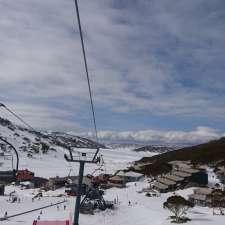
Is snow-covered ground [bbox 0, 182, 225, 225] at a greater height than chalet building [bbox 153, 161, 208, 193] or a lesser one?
lesser

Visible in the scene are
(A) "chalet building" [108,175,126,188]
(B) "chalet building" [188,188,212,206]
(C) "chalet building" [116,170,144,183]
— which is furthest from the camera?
(C) "chalet building" [116,170,144,183]

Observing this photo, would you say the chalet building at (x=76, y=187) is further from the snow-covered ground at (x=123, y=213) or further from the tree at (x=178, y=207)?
the tree at (x=178, y=207)

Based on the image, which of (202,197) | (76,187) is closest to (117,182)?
(76,187)

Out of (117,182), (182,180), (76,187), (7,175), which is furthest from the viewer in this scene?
(117,182)

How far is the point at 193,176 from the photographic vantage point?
82625mm

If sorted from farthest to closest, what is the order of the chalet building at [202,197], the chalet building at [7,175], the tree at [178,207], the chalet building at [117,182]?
1. the chalet building at [117,182]
2. the chalet building at [202,197]
3. the tree at [178,207]
4. the chalet building at [7,175]

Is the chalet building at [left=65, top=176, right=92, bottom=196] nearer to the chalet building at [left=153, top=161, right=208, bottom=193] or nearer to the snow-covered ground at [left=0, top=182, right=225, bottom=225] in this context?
the snow-covered ground at [left=0, top=182, right=225, bottom=225]

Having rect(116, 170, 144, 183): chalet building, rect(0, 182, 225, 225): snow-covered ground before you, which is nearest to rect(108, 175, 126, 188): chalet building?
rect(116, 170, 144, 183): chalet building

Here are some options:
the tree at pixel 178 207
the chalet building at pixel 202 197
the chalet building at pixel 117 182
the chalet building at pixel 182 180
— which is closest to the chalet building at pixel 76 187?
the chalet building at pixel 117 182

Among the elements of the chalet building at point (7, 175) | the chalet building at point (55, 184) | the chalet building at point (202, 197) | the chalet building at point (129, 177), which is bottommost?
the chalet building at point (202, 197)

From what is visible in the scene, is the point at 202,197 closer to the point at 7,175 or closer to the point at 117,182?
the point at 117,182

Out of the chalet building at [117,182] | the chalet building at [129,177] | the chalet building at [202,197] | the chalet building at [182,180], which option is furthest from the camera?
the chalet building at [129,177]

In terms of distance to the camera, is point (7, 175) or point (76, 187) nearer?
point (7, 175)

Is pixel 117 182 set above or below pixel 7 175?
above
